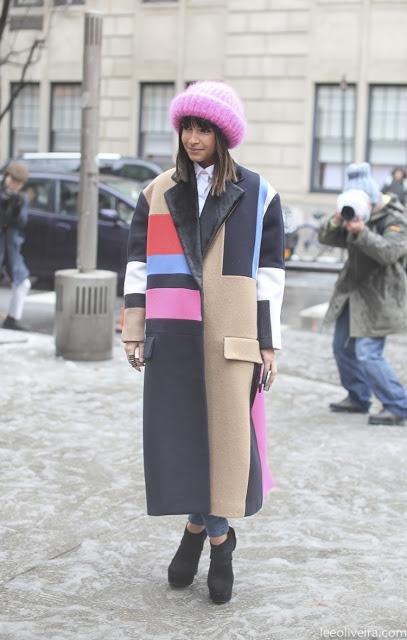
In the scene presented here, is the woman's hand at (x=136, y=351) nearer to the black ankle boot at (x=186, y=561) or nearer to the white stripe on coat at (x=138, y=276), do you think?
the white stripe on coat at (x=138, y=276)

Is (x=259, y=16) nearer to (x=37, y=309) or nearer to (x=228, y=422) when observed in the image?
(x=37, y=309)

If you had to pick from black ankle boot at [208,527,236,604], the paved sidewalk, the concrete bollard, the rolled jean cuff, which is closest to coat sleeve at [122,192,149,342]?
the rolled jean cuff

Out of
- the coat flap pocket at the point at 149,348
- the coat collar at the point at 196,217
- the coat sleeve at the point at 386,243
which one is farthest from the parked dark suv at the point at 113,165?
the coat flap pocket at the point at 149,348

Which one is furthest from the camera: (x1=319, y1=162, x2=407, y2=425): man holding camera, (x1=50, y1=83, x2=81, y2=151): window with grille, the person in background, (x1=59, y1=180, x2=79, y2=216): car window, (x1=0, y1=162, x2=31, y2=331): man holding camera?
(x1=50, y1=83, x2=81, y2=151): window with grille

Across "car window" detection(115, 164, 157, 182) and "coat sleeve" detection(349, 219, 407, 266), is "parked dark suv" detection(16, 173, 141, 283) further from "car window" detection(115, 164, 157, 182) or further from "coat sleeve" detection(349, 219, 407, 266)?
"coat sleeve" detection(349, 219, 407, 266)

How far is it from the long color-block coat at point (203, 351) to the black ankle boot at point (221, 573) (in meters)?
0.23

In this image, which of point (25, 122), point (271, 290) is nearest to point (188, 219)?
point (271, 290)

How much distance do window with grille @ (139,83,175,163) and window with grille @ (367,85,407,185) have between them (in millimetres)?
4987

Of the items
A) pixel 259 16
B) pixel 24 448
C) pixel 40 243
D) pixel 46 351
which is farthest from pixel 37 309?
pixel 259 16

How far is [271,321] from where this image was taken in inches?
160

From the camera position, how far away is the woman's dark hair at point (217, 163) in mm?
4000

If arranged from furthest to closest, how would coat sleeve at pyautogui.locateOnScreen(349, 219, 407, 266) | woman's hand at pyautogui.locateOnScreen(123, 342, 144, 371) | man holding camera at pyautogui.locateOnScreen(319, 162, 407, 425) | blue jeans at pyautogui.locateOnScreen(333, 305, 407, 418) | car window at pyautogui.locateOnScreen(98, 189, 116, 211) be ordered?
1. car window at pyautogui.locateOnScreen(98, 189, 116, 211)
2. blue jeans at pyautogui.locateOnScreen(333, 305, 407, 418)
3. man holding camera at pyautogui.locateOnScreen(319, 162, 407, 425)
4. coat sleeve at pyautogui.locateOnScreen(349, 219, 407, 266)
5. woman's hand at pyautogui.locateOnScreen(123, 342, 144, 371)

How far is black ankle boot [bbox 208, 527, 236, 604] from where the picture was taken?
159 inches

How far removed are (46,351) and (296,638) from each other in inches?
235
